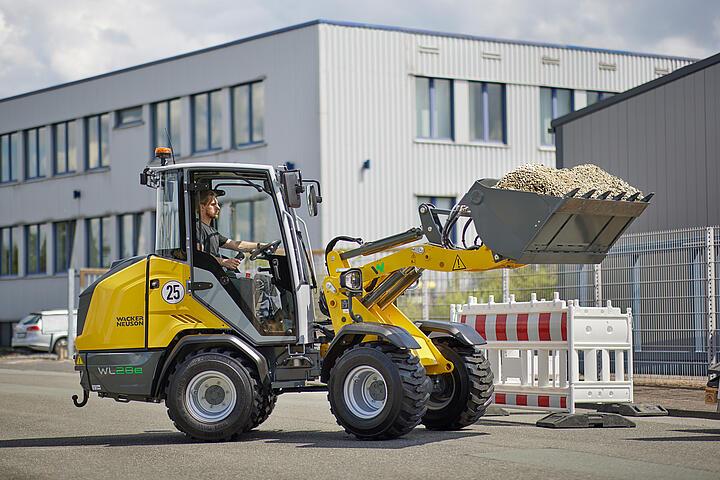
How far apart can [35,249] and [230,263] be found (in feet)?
110

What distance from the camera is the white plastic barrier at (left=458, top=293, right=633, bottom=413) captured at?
1423cm

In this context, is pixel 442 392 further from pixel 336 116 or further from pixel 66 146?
pixel 66 146

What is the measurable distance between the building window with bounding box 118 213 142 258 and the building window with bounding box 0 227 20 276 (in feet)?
21.5

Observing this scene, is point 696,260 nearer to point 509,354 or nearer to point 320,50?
point 509,354

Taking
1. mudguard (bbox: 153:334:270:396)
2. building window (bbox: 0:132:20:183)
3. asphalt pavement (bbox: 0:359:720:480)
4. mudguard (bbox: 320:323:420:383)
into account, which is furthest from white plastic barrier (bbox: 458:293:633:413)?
building window (bbox: 0:132:20:183)

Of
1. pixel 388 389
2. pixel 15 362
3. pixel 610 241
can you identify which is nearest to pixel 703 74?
pixel 610 241

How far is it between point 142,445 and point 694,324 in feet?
30.1

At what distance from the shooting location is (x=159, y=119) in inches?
1550

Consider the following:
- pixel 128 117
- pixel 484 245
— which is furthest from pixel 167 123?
pixel 484 245

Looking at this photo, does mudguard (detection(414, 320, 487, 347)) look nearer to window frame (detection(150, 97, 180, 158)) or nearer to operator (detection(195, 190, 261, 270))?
operator (detection(195, 190, 261, 270))

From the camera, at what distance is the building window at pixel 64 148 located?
1695 inches

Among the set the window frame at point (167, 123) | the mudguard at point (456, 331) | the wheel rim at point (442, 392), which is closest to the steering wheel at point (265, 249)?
the mudguard at point (456, 331)

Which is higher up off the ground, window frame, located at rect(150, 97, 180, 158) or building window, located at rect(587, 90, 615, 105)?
building window, located at rect(587, 90, 615, 105)

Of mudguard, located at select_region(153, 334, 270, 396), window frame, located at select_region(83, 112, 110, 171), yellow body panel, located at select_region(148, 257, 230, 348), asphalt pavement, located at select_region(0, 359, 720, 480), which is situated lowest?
asphalt pavement, located at select_region(0, 359, 720, 480)
